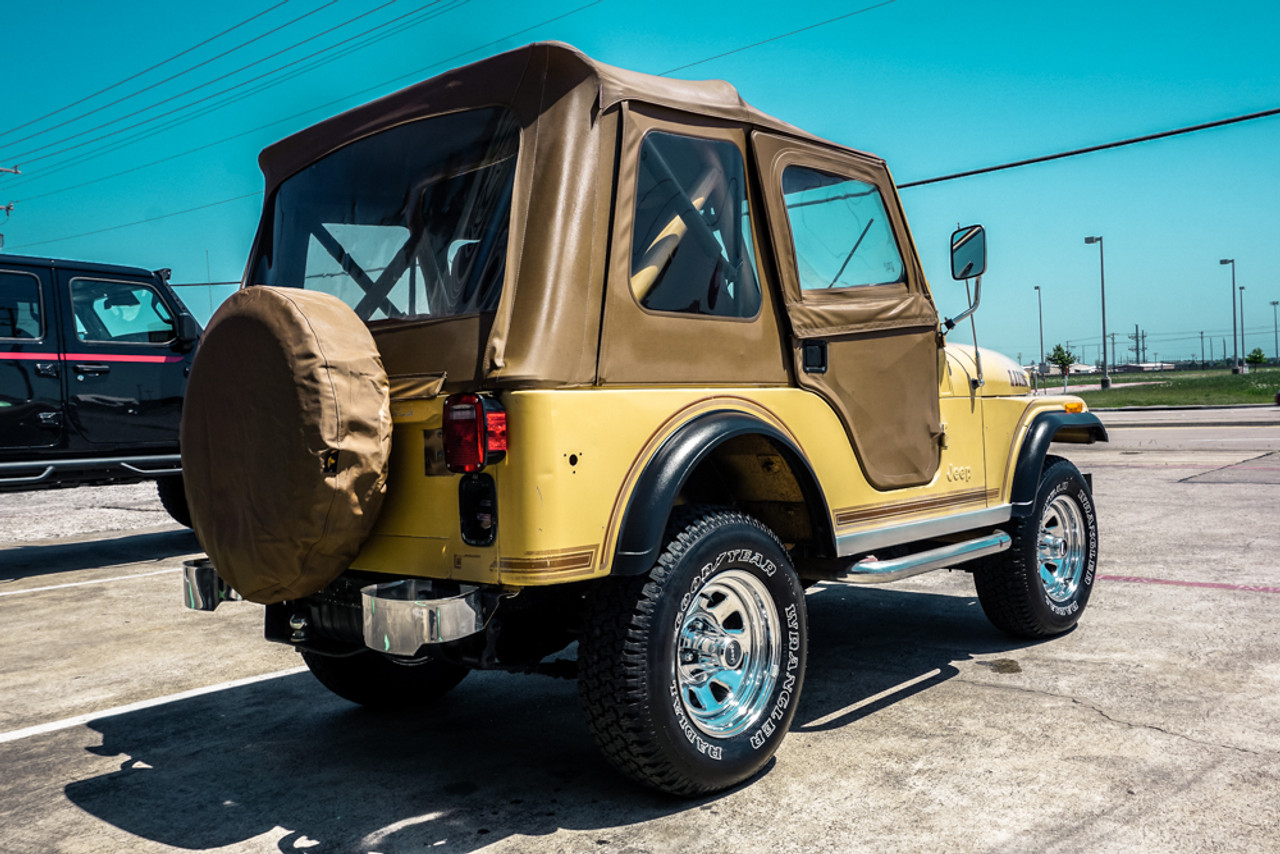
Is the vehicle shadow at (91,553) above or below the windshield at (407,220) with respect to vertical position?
below

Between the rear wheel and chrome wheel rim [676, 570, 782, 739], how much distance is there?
1204 millimetres

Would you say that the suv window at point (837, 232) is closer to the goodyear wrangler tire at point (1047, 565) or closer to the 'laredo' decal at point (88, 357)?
the goodyear wrangler tire at point (1047, 565)

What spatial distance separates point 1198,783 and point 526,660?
221 centimetres

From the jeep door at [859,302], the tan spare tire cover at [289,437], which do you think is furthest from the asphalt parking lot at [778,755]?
the jeep door at [859,302]

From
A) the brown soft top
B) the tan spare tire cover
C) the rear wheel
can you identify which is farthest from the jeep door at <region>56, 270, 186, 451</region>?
the tan spare tire cover

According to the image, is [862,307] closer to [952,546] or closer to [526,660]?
[952,546]

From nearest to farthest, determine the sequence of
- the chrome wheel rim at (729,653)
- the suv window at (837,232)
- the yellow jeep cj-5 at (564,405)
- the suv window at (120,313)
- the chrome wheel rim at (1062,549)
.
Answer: the yellow jeep cj-5 at (564,405)
the chrome wheel rim at (729,653)
the suv window at (837,232)
the chrome wheel rim at (1062,549)
the suv window at (120,313)

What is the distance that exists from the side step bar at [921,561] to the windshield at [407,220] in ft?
5.99

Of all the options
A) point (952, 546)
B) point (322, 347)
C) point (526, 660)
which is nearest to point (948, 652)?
point (952, 546)

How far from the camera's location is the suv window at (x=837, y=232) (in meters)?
4.02

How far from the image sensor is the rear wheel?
13.9ft

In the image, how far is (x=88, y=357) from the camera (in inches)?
345

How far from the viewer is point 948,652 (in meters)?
5.09

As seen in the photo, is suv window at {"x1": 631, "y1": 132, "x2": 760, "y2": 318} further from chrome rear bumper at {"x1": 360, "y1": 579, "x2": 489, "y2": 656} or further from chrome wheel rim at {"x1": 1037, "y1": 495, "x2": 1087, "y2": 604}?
chrome wheel rim at {"x1": 1037, "y1": 495, "x2": 1087, "y2": 604}
